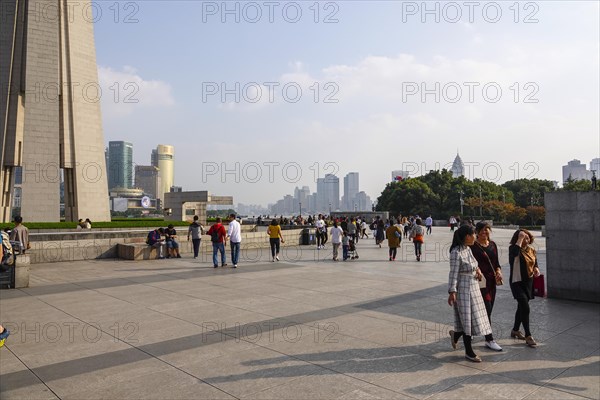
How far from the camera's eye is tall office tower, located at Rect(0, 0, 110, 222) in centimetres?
2831

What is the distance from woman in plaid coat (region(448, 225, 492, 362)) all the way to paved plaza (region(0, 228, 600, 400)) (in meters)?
0.38

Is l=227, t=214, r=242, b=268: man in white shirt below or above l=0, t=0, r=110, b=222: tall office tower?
below

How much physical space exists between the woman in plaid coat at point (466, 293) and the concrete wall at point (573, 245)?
465 cm

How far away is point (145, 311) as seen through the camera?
791cm

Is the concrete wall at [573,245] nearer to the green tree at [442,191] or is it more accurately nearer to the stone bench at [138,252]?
the stone bench at [138,252]

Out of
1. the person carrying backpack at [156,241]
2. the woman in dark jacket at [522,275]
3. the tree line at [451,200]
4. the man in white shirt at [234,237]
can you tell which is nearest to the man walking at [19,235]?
the person carrying backpack at [156,241]

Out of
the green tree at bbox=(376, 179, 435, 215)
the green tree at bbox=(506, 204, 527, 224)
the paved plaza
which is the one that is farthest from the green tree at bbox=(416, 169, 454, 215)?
the paved plaza

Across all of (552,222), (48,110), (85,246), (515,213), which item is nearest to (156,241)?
(85,246)

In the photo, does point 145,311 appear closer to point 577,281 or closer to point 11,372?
point 11,372

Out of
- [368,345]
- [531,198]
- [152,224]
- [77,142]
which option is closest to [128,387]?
[368,345]

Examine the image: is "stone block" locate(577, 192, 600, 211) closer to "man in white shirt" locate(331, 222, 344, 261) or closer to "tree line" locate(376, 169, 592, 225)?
"man in white shirt" locate(331, 222, 344, 261)

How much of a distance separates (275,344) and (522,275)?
146 inches

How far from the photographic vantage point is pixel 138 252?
16.0 metres

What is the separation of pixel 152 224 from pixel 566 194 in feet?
81.2
